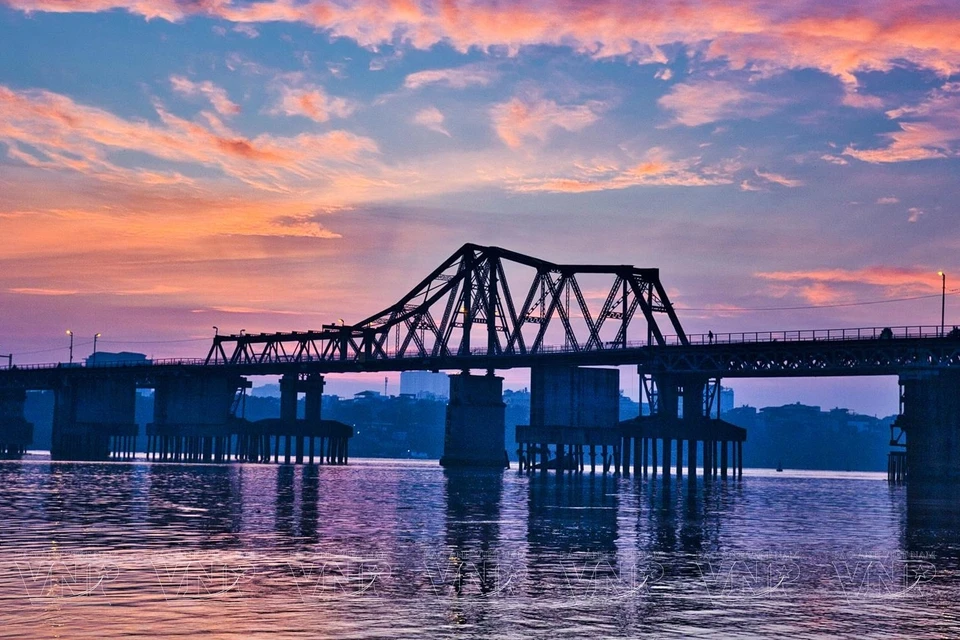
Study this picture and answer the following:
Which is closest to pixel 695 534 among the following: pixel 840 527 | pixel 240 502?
pixel 840 527

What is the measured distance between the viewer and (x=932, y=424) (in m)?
132

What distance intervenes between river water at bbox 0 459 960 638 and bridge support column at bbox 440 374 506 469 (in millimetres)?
107514

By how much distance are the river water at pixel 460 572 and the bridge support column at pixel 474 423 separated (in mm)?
107514

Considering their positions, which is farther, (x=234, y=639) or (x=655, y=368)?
(x=655, y=368)

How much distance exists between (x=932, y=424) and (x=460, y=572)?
103220mm

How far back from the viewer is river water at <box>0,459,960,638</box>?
104 feet

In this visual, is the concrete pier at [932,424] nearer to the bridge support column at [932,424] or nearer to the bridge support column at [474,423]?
the bridge support column at [932,424]

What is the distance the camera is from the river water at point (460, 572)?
3167cm

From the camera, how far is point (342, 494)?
327 ft

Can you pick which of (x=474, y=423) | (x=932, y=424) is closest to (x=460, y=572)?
(x=932, y=424)

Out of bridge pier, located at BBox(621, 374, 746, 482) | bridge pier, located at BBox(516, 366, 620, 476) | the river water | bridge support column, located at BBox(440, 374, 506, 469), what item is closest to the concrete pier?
bridge pier, located at BBox(621, 374, 746, 482)

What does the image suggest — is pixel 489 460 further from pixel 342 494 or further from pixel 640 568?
pixel 640 568

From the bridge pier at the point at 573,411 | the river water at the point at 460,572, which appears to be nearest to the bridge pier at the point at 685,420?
the bridge pier at the point at 573,411

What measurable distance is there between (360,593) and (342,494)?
209 feet
